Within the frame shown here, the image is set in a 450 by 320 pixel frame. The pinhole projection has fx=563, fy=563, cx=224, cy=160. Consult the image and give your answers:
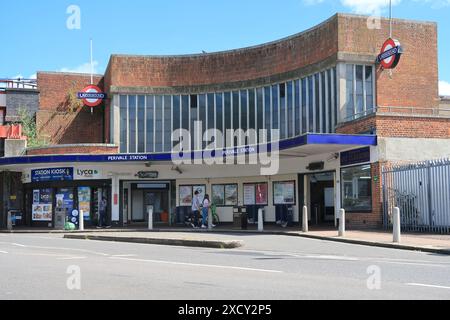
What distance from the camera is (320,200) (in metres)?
28.1

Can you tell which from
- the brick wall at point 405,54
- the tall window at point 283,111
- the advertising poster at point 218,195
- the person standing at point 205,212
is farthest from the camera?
the advertising poster at point 218,195

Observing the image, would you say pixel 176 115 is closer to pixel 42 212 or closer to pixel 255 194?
pixel 255 194

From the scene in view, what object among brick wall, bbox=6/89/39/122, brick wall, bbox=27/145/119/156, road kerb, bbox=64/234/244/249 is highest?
brick wall, bbox=6/89/39/122

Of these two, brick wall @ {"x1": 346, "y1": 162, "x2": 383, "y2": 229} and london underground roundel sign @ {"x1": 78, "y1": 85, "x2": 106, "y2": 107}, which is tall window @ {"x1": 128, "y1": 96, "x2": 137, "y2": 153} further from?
brick wall @ {"x1": 346, "y1": 162, "x2": 383, "y2": 229}

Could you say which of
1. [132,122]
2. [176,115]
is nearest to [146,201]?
[132,122]

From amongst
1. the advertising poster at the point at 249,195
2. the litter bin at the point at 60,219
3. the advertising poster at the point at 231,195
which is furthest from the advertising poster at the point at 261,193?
the litter bin at the point at 60,219

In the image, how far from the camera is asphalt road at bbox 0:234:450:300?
8406 mm

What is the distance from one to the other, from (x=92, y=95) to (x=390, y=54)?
1997cm

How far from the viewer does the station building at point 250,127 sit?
76.7ft

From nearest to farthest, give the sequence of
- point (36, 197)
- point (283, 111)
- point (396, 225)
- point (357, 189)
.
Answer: point (396, 225) < point (357, 189) < point (283, 111) < point (36, 197)

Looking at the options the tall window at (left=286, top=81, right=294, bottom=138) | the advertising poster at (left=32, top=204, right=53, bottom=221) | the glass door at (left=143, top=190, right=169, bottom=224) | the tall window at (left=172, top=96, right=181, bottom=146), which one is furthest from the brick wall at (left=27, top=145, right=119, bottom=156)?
the tall window at (left=286, top=81, right=294, bottom=138)

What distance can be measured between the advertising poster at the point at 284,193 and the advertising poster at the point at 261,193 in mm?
628

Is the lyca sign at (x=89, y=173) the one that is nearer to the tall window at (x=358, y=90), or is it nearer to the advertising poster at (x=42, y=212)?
the advertising poster at (x=42, y=212)

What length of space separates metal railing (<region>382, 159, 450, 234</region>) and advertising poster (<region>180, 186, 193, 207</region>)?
1229 cm
